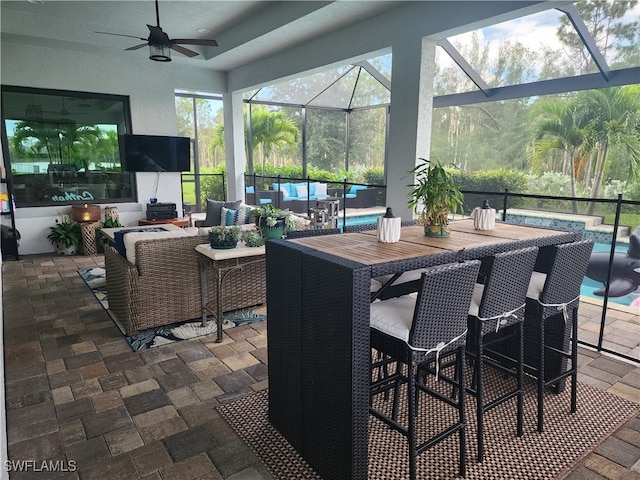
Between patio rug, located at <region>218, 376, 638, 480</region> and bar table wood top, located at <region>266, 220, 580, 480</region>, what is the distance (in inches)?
4.8

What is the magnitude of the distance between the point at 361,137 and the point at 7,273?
35.0ft

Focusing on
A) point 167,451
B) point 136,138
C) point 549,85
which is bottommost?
point 167,451

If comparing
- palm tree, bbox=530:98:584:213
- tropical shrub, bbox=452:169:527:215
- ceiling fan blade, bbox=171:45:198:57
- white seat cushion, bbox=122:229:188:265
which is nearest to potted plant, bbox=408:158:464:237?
white seat cushion, bbox=122:229:188:265

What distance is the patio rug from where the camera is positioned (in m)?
1.92

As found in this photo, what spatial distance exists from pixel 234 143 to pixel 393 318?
22.5 feet

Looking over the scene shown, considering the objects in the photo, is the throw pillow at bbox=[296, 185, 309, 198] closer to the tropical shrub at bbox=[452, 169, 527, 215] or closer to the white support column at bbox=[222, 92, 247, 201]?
the white support column at bbox=[222, 92, 247, 201]

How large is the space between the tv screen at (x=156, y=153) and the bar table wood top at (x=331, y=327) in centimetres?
574

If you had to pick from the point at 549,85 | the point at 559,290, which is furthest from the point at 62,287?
the point at 549,85

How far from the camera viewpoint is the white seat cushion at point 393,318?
1734mm

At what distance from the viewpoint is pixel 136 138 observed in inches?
269

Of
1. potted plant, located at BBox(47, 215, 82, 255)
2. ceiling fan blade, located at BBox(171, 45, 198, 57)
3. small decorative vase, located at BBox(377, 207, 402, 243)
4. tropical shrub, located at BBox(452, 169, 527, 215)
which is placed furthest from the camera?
tropical shrub, located at BBox(452, 169, 527, 215)

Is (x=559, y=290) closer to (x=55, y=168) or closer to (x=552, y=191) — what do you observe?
(x=55, y=168)

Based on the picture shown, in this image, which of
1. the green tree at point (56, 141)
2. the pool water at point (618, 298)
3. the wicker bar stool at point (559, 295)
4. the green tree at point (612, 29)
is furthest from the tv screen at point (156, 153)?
the green tree at point (612, 29)

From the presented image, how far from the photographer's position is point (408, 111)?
14.6 feet
